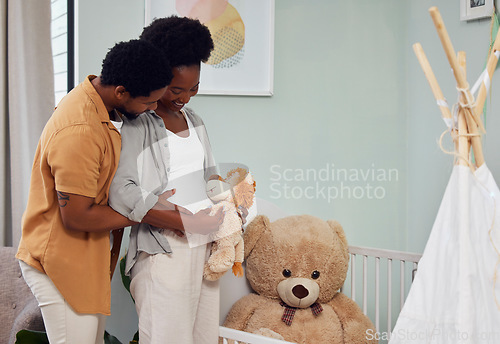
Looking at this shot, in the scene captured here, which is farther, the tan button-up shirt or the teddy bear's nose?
the teddy bear's nose

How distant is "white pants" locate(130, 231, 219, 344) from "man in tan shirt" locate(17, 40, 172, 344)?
94 mm

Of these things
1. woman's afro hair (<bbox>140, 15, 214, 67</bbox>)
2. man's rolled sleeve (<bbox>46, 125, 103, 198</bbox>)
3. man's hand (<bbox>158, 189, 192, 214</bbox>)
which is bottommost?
man's hand (<bbox>158, 189, 192, 214</bbox>)

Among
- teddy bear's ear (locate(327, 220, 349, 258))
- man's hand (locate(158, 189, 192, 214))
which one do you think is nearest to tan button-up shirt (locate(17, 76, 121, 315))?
man's hand (locate(158, 189, 192, 214))

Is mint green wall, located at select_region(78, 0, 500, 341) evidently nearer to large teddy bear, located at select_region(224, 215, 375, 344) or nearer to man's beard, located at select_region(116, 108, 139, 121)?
A: large teddy bear, located at select_region(224, 215, 375, 344)

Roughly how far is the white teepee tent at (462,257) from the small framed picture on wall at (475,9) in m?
0.76

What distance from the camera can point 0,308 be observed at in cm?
161

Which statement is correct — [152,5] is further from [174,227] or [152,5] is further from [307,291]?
[307,291]

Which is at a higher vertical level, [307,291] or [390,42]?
[390,42]

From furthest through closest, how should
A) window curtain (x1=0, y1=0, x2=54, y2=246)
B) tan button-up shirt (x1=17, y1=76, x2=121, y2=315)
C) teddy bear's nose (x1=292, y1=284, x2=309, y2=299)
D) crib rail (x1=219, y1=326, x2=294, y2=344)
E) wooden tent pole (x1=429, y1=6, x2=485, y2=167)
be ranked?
window curtain (x1=0, y1=0, x2=54, y2=246) < teddy bear's nose (x1=292, y1=284, x2=309, y2=299) < crib rail (x1=219, y1=326, x2=294, y2=344) < tan button-up shirt (x1=17, y1=76, x2=121, y2=315) < wooden tent pole (x1=429, y1=6, x2=485, y2=167)

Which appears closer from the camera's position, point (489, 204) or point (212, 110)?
point (489, 204)

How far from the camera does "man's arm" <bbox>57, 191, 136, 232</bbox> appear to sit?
1071 mm

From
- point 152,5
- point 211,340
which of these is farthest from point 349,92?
point 211,340

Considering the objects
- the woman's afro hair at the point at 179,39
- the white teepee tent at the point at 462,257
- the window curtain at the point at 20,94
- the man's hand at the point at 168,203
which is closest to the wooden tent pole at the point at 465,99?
the white teepee tent at the point at 462,257

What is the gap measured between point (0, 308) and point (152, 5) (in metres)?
1.21
